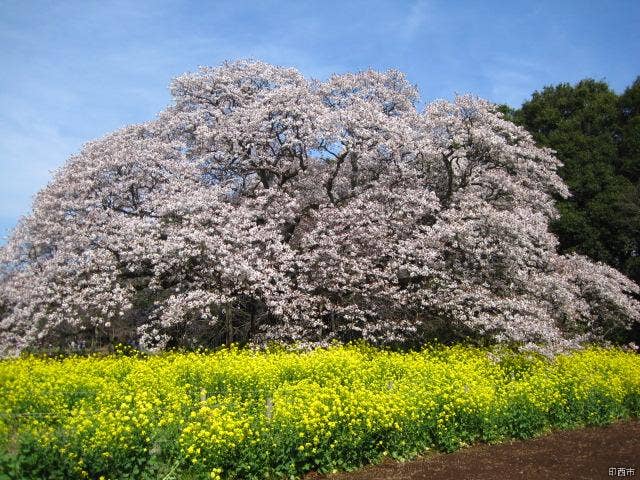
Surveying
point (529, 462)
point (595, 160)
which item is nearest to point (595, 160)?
point (595, 160)

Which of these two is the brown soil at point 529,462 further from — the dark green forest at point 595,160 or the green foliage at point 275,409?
the dark green forest at point 595,160

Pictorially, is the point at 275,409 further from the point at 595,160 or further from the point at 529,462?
the point at 595,160

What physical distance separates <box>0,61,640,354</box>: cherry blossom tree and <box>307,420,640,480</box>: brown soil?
4929mm

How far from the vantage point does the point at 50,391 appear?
1149cm

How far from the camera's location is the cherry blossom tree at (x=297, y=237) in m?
18.9

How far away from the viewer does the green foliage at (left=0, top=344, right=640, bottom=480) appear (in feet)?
27.4

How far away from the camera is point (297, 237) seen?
22.6 meters

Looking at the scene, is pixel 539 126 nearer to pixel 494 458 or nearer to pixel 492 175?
pixel 492 175

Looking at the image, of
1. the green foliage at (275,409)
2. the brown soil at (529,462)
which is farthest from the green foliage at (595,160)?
the brown soil at (529,462)

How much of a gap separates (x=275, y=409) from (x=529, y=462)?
5.05 meters

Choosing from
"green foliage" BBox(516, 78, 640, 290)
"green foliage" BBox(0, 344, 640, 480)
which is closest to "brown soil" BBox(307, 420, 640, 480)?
"green foliage" BBox(0, 344, 640, 480)

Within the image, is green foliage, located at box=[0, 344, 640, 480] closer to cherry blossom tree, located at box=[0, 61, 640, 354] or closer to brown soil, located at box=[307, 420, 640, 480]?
brown soil, located at box=[307, 420, 640, 480]

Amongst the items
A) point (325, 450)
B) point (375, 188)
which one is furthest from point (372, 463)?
point (375, 188)

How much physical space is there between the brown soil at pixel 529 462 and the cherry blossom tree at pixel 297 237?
194 inches
